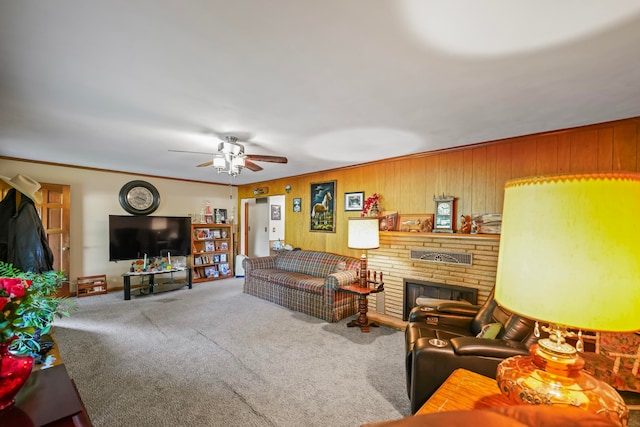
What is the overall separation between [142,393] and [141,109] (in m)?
2.31

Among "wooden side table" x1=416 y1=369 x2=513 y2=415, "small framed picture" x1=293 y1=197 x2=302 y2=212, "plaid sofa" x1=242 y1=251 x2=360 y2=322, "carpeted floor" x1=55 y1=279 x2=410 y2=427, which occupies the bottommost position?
"carpeted floor" x1=55 y1=279 x2=410 y2=427

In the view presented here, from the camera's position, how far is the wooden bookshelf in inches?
244

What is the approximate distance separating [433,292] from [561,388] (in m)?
2.99

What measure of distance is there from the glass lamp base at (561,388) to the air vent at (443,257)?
266 centimetres

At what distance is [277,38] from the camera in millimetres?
1419

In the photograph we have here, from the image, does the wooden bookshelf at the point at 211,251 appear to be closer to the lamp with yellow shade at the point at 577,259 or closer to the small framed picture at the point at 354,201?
the small framed picture at the point at 354,201

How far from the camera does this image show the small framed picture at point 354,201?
4.50 metres

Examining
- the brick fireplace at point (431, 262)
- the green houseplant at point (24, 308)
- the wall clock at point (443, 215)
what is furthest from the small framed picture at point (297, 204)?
the green houseplant at point (24, 308)

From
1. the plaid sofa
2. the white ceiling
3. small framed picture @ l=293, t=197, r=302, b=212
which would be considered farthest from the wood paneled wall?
small framed picture @ l=293, t=197, r=302, b=212

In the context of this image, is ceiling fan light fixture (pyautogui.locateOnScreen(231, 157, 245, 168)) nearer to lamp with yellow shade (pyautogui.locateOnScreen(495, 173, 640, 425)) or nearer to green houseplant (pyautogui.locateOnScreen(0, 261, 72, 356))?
green houseplant (pyautogui.locateOnScreen(0, 261, 72, 356))

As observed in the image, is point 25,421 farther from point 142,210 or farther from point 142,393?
point 142,210

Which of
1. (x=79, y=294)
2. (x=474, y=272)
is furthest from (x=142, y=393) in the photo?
(x=79, y=294)

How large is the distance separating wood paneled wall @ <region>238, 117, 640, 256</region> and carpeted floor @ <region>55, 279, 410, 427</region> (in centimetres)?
180

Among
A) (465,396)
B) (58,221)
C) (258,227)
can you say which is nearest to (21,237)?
(58,221)
